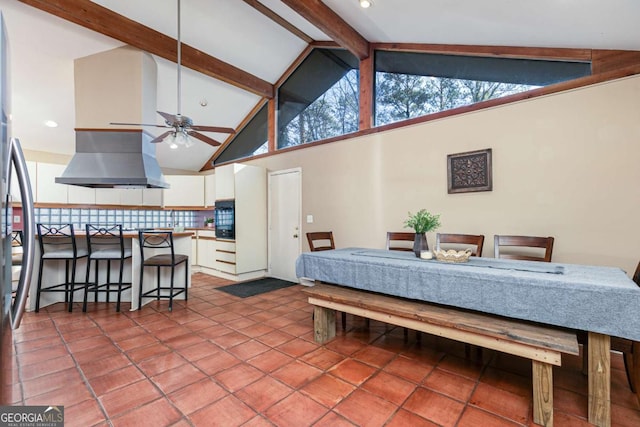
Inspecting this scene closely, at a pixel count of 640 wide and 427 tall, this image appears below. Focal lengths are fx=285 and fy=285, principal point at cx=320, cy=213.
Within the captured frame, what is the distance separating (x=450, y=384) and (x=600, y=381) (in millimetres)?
790

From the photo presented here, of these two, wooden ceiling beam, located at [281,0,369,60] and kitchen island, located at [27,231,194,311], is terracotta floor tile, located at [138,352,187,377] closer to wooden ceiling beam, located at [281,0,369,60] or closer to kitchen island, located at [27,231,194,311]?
kitchen island, located at [27,231,194,311]

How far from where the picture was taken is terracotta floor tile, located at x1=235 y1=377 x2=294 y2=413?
5.76 feet

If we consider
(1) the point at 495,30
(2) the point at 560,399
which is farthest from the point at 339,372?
(1) the point at 495,30

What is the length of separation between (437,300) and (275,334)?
5.20 ft

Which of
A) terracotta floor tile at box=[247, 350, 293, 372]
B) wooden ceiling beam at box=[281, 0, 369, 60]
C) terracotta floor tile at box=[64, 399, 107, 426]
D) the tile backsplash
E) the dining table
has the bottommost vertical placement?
terracotta floor tile at box=[247, 350, 293, 372]

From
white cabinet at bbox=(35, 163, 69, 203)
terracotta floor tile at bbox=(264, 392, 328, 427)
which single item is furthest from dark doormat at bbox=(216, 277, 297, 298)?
white cabinet at bbox=(35, 163, 69, 203)

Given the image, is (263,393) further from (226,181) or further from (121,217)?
(121,217)

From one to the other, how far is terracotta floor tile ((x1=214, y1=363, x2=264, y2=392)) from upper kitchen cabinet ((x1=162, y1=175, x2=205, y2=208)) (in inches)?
194

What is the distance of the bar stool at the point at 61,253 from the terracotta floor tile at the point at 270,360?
2.61 metres

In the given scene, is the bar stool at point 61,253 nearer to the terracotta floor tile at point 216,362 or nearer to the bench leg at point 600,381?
the terracotta floor tile at point 216,362

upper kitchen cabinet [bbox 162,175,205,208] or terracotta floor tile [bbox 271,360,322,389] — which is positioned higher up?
upper kitchen cabinet [bbox 162,175,205,208]

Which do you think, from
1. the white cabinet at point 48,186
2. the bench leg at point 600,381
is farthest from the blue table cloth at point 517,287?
the white cabinet at point 48,186

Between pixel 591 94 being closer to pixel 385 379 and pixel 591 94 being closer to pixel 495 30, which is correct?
pixel 495 30

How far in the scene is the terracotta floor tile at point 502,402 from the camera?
1651 mm
